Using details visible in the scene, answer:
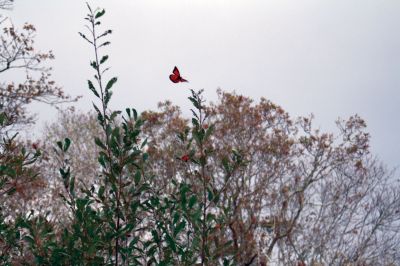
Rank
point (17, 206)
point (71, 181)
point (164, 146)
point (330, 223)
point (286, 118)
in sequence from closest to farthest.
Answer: point (71, 181) < point (17, 206) < point (330, 223) < point (164, 146) < point (286, 118)

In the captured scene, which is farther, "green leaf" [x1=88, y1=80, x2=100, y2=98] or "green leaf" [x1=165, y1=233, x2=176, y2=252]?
"green leaf" [x1=88, y1=80, x2=100, y2=98]

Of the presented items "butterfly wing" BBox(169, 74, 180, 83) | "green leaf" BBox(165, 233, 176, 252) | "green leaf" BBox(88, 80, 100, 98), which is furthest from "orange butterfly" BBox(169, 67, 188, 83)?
"green leaf" BBox(165, 233, 176, 252)

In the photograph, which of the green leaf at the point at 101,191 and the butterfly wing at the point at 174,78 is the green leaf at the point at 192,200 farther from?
the butterfly wing at the point at 174,78

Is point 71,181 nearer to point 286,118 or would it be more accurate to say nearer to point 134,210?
point 134,210

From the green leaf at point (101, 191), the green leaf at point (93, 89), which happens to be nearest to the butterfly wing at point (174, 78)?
the green leaf at point (93, 89)

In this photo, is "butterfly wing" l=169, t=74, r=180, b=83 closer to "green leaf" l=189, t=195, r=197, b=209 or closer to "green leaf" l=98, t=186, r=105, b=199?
"green leaf" l=189, t=195, r=197, b=209

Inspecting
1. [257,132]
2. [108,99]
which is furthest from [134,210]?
[257,132]

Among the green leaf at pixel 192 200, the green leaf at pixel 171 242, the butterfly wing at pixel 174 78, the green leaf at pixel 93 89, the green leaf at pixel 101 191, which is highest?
the green leaf at pixel 93 89

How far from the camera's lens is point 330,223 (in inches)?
474

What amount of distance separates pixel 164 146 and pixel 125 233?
10298mm

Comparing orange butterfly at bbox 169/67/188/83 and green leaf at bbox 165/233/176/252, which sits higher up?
orange butterfly at bbox 169/67/188/83

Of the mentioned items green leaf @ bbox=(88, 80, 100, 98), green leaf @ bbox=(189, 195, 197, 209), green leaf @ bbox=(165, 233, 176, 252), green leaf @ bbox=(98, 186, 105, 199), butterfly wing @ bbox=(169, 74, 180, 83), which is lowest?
green leaf @ bbox=(165, 233, 176, 252)

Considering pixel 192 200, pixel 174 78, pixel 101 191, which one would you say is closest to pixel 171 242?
pixel 192 200

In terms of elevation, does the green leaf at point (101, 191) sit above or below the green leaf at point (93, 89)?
below
